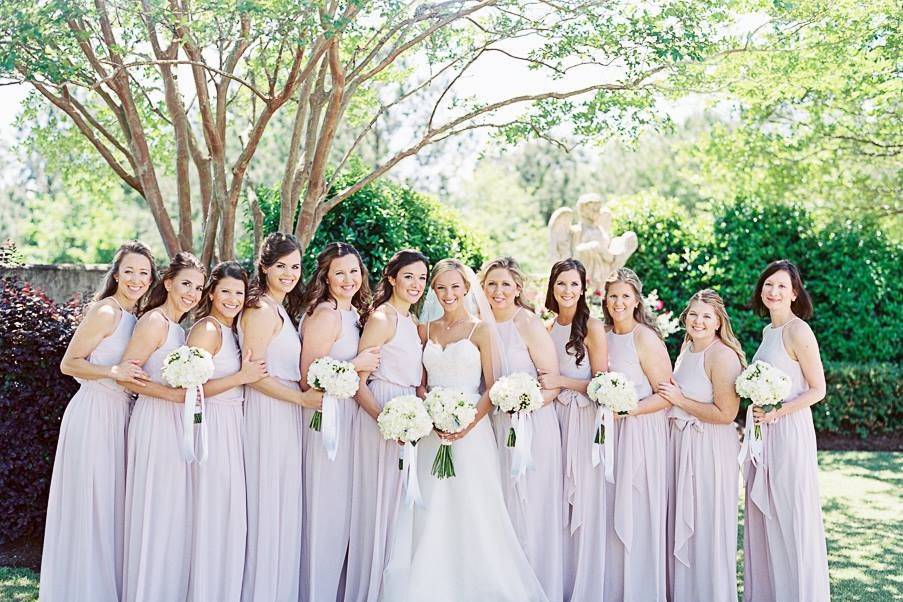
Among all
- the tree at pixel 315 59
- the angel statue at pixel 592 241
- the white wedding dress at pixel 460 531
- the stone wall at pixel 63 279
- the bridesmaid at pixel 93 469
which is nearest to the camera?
the bridesmaid at pixel 93 469

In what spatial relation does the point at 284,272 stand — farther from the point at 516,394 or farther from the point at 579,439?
the point at 579,439

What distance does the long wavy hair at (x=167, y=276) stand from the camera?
589 centimetres

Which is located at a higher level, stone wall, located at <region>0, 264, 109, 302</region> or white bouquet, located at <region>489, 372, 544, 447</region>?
stone wall, located at <region>0, 264, 109, 302</region>

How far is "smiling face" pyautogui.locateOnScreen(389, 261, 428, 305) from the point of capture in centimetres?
623

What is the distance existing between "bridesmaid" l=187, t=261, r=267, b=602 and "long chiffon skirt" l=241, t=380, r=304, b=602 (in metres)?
0.08

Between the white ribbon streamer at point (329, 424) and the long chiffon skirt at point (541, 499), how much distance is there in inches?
47.3

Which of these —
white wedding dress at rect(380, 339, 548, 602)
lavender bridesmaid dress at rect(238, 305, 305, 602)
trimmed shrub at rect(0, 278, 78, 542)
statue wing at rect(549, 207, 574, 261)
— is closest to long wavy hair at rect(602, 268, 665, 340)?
white wedding dress at rect(380, 339, 548, 602)

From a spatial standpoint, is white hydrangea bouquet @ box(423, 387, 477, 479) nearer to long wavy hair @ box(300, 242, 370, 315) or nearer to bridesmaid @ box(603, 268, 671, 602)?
long wavy hair @ box(300, 242, 370, 315)

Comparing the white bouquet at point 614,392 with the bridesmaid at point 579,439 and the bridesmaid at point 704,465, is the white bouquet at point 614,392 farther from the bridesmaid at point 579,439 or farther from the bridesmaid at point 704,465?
the bridesmaid at point 704,465

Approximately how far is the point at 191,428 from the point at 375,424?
1.18 m

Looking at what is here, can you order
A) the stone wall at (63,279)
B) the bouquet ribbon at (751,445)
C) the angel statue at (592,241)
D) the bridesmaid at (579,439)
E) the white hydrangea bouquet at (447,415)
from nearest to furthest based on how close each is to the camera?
1. the white hydrangea bouquet at (447,415)
2. the bouquet ribbon at (751,445)
3. the bridesmaid at (579,439)
4. the stone wall at (63,279)
5. the angel statue at (592,241)

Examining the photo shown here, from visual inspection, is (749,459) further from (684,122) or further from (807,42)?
(684,122)

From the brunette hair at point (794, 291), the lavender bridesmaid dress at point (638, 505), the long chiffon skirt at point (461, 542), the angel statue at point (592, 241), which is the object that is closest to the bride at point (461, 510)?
the long chiffon skirt at point (461, 542)

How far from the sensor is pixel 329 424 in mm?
5820
